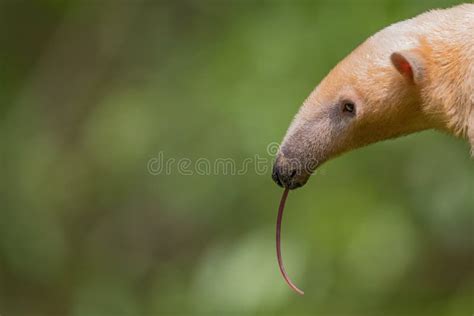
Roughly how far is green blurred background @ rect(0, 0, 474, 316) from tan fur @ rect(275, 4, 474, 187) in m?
1.80

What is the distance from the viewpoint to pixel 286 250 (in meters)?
4.50

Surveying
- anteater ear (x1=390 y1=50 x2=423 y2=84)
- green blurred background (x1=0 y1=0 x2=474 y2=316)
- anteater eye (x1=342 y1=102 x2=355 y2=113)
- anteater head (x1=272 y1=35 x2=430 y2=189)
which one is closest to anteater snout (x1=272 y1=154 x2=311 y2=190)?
anteater head (x1=272 y1=35 x2=430 y2=189)

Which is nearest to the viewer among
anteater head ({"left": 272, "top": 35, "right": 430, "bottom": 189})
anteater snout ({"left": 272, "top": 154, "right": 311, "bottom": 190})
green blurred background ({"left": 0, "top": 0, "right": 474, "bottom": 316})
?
anteater head ({"left": 272, "top": 35, "right": 430, "bottom": 189})

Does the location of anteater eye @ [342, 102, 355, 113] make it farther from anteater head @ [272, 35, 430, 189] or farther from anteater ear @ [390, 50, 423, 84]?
anteater ear @ [390, 50, 423, 84]

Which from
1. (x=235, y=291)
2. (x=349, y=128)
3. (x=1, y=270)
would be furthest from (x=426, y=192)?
(x=1, y=270)

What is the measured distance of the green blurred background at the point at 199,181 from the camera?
4.50m

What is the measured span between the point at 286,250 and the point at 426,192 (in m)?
0.76

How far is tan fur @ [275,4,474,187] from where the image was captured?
2299 mm
